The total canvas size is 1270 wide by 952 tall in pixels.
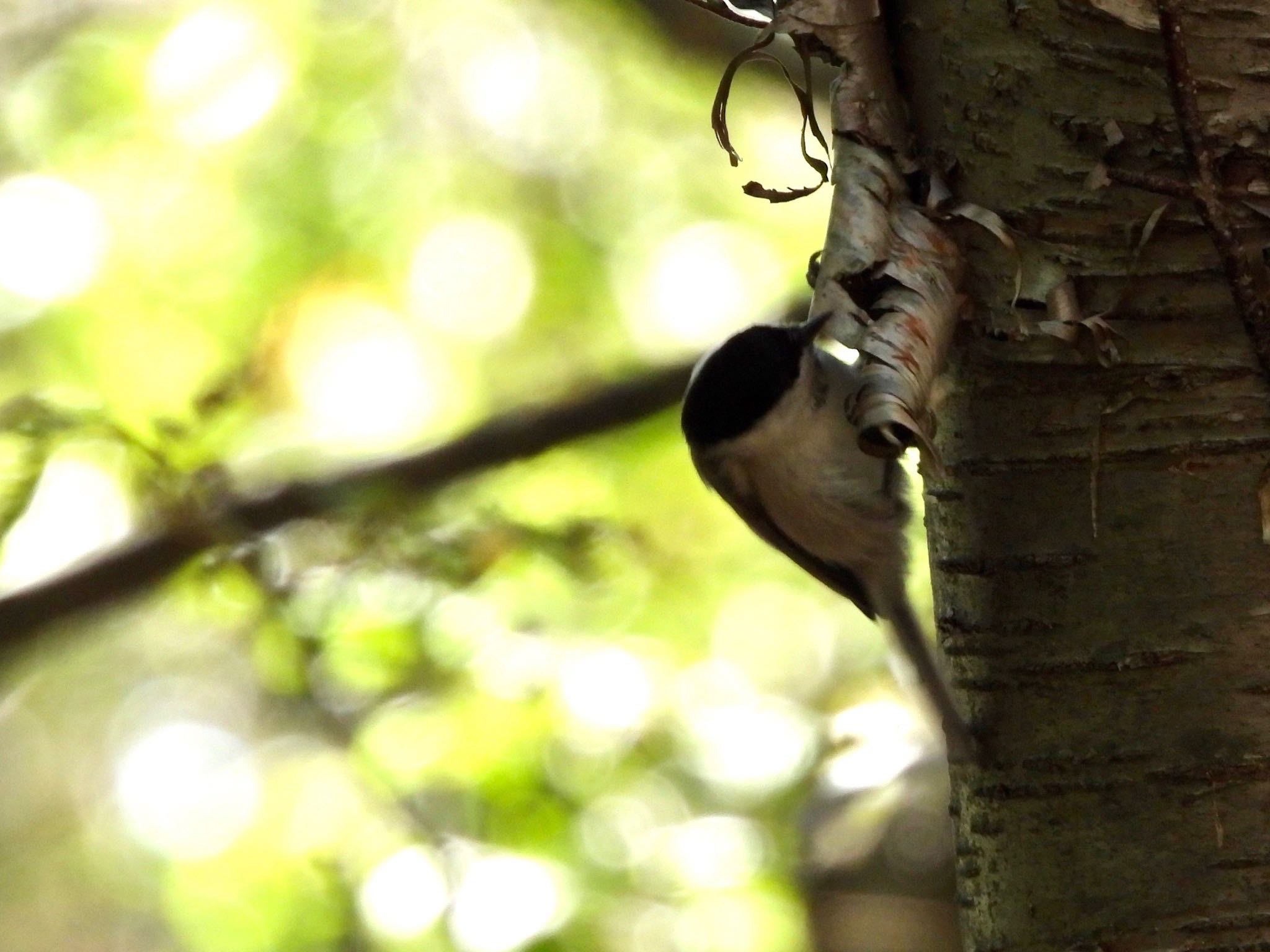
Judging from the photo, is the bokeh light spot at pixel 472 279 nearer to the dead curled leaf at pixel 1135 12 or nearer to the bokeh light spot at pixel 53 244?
the bokeh light spot at pixel 53 244

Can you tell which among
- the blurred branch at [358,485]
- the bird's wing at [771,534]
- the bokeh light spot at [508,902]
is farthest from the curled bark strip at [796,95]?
the bokeh light spot at [508,902]

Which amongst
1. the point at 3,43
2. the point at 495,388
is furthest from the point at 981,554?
the point at 3,43

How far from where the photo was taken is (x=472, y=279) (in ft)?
11.1

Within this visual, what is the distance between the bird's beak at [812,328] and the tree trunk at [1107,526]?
11 centimetres

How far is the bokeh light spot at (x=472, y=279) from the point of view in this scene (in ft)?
11.0

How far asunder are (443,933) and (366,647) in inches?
17.0

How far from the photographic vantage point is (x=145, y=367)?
8.95 ft

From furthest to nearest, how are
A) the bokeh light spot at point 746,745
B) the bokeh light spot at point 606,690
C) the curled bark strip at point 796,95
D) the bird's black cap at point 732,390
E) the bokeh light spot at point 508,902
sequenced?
the bokeh light spot at point 746,745 → the bokeh light spot at point 606,690 → the bokeh light spot at point 508,902 → the bird's black cap at point 732,390 → the curled bark strip at point 796,95

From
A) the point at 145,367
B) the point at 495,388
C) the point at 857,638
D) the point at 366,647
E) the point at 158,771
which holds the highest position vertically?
the point at 366,647

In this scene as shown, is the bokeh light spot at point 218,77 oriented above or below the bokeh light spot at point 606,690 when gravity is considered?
above

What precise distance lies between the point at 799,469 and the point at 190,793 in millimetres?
2151

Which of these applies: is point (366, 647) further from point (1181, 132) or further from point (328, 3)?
point (328, 3)

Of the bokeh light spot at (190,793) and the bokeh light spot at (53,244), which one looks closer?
the bokeh light spot at (190,793)

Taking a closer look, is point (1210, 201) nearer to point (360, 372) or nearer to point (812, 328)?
point (812, 328)
